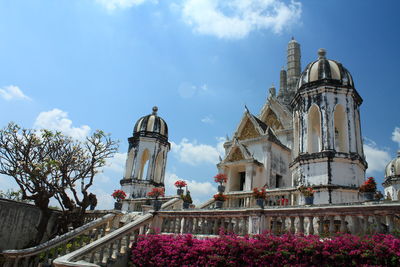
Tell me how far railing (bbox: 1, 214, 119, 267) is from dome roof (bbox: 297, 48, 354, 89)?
568 inches

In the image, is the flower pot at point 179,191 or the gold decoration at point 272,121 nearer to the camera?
the flower pot at point 179,191

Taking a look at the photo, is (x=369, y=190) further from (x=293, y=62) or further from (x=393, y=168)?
(x=293, y=62)

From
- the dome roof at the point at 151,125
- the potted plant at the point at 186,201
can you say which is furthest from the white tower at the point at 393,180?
the potted plant at the point at 186,201

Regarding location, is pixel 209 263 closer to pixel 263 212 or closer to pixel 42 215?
→ pixel 263 212

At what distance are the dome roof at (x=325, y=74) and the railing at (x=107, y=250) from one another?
1302 centimetres

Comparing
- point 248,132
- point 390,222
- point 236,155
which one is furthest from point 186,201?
point 248,132

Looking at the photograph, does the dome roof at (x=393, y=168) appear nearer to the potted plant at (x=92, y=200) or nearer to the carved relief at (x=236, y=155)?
the carved relief at (x=236, y=155)

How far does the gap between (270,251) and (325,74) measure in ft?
45.9

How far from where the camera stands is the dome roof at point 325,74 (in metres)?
19.0

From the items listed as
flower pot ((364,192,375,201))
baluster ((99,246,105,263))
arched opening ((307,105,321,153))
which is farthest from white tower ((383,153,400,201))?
baluster ((99,246,105,263))

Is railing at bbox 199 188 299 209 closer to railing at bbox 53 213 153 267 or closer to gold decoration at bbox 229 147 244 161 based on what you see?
railing at bbox 53 213 153 267

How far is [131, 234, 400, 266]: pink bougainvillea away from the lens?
23.0 ft

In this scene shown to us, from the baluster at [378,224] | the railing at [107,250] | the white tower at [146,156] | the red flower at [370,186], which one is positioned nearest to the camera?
the baluster at [378,224]

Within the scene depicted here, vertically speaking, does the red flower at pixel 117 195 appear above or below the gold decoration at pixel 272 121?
below
